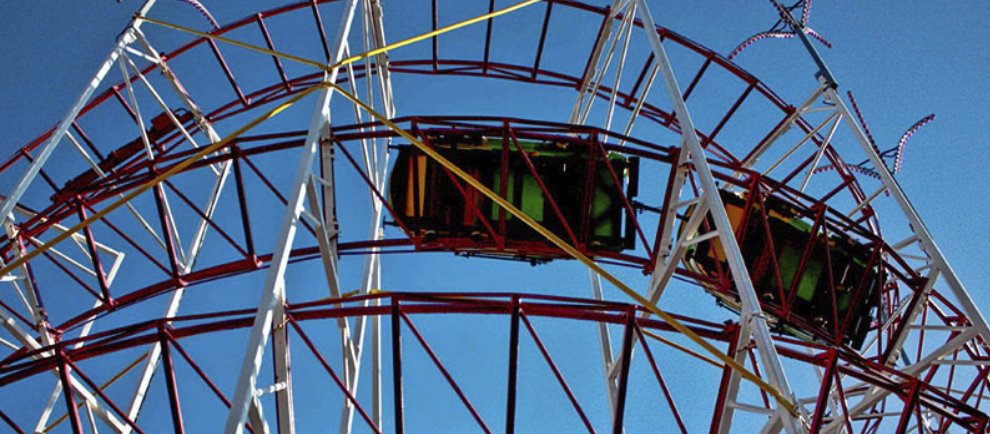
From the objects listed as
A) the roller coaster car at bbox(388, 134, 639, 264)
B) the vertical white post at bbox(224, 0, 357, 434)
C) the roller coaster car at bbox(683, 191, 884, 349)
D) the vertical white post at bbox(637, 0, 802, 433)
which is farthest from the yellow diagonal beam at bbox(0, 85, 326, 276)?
the roller coaster car at bbox(683, 191, 884, 349)

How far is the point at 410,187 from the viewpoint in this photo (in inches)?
488

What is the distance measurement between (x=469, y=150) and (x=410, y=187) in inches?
38.9

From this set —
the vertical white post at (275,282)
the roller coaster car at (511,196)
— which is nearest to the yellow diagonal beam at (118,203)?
the vertical white post at (275,282)

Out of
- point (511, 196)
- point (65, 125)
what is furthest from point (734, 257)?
point (65, 125)

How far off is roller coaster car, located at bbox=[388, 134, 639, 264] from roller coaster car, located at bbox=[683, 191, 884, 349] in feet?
5.39

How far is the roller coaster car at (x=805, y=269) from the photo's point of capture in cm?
1278

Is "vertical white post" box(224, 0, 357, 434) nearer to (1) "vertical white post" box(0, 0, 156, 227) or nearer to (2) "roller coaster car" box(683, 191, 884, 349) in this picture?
(1) "vertical white post" box(0, 0, 156, 227)

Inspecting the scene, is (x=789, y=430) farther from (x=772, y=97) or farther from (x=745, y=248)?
(x=772, y=97)

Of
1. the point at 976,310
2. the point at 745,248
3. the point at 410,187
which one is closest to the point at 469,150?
the point at 410,187

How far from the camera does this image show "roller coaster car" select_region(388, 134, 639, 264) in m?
12.2

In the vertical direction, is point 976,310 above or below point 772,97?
below

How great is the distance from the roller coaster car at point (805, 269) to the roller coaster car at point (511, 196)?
164cm

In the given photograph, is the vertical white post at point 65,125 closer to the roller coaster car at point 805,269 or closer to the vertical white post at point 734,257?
the vertical white post at point 734,257

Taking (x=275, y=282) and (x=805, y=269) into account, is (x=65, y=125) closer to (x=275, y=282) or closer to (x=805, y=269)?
(x=275, y=282)
